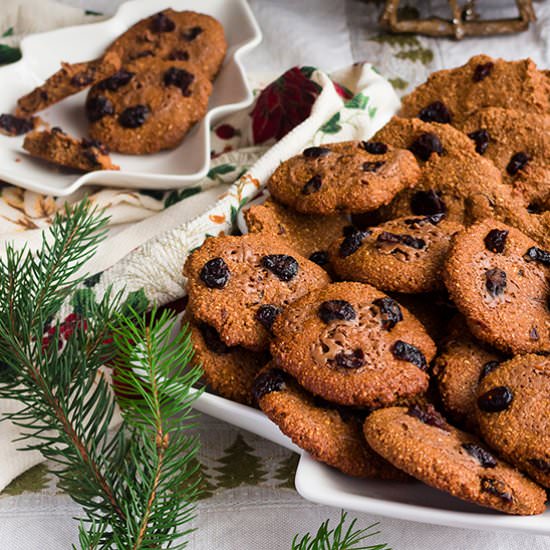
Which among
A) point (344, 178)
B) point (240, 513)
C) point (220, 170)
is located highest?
point (344, 178)

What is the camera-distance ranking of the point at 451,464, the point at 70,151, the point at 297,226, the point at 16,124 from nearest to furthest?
the point at 451,464 → the point at 297,226 → the point at 70,151 → the point at 16,124

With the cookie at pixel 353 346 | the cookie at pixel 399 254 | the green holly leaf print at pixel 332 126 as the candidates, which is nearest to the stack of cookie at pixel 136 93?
the green holly leaf print at pixel 332 126

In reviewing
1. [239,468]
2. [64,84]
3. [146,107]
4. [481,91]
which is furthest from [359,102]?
[239,468]

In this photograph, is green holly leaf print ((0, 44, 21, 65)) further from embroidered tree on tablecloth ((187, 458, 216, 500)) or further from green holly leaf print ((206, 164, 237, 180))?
embroidered tree on tablecloth ((187, 458, 216, 500))

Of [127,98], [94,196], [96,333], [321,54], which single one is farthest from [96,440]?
[321,54]

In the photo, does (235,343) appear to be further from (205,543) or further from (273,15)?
(273,15)

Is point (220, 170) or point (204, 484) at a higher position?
point (220, 170)

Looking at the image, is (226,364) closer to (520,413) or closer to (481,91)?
(520,413)
